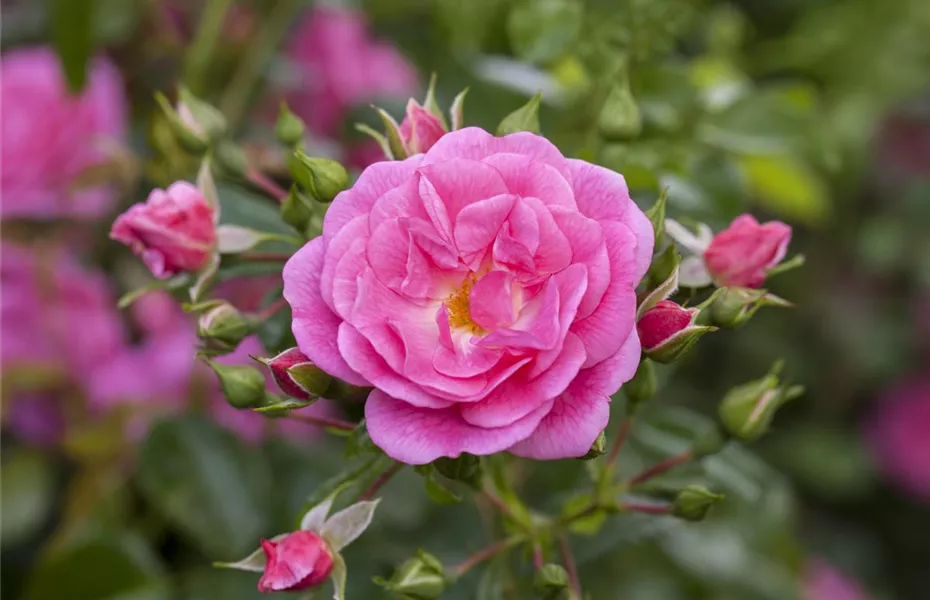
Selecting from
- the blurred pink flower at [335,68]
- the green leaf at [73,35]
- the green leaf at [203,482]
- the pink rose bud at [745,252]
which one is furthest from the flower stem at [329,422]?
the blurred pink flower at [335,68]

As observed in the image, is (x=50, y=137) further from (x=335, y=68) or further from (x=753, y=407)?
(x=753, y=407)

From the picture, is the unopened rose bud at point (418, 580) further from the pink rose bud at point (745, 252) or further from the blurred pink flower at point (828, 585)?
the blurred pink flower at point (828, 585)

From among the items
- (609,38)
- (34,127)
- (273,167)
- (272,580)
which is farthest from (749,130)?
(34,127)

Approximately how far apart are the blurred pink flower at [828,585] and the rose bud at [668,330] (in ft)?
3.13

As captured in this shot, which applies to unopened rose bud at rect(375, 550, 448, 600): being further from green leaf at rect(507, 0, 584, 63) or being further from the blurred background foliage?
green leaf at rect(507, 0, 584, 63)

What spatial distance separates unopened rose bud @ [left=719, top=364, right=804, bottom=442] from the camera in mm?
591

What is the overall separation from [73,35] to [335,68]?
0.36 metres

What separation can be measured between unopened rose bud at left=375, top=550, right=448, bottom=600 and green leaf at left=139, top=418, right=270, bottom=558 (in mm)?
377

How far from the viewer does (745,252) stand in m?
0.54

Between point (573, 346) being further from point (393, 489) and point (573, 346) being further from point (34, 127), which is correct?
point (34, 127)

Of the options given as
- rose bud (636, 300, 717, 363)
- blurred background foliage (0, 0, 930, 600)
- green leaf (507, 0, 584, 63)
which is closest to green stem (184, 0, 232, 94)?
blurred background foliage (0, 0, 930, 600)

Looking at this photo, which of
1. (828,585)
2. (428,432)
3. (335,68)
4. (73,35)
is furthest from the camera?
(828,585)

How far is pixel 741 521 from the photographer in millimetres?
1113

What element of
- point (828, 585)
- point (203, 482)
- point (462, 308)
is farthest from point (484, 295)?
point (828, 585)
